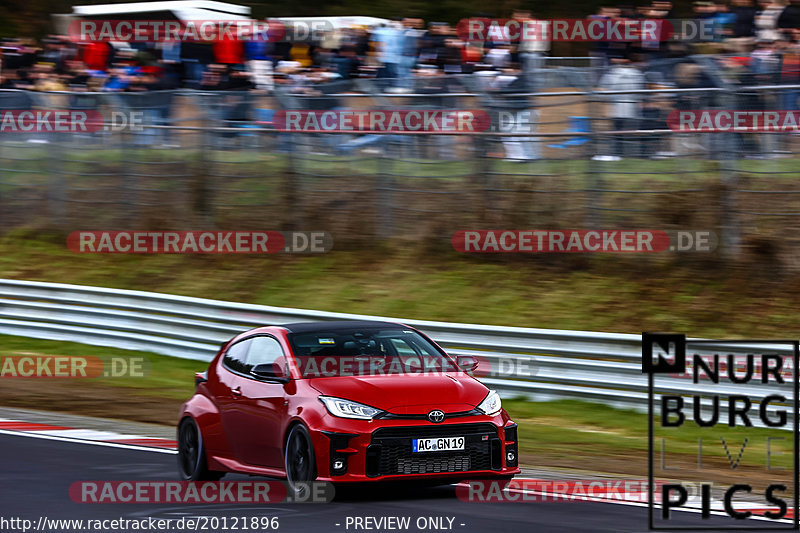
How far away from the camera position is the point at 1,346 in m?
19.8

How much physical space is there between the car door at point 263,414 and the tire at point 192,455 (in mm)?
583

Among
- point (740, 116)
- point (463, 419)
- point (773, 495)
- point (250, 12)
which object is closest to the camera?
point (463, 419)

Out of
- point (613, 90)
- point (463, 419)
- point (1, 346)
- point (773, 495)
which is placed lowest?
point (1, 346)

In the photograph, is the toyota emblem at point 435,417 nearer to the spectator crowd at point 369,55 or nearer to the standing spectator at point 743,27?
the spectator crowd at point 369,55

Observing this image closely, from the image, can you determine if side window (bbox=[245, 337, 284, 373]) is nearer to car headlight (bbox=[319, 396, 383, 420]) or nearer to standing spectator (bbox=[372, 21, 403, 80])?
car headlight (bbox=[319, 396, 383, 420])

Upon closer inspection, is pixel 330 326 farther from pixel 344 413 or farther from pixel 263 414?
pixel 344 413

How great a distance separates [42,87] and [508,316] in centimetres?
1067

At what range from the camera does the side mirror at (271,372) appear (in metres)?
9.52

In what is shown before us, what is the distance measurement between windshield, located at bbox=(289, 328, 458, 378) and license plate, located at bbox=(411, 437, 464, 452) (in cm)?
82

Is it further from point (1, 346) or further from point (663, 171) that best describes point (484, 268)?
point (1, 346)

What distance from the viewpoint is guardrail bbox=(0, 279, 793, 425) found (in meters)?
14.0

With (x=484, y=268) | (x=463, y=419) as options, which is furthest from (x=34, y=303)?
(x=463, y=419)

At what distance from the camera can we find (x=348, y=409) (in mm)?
8883

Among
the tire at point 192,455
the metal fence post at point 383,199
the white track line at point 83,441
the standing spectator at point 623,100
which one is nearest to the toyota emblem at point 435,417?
the tire at point 192,455
